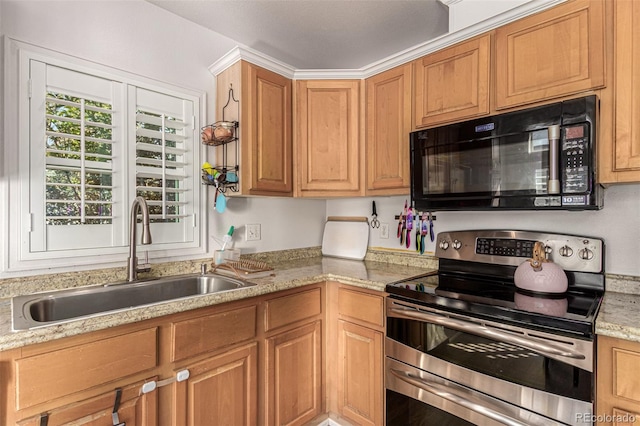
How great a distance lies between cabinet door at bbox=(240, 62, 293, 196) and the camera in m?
1.86

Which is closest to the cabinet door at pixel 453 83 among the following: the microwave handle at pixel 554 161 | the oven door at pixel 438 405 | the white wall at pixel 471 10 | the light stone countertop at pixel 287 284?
the white wall at pixel 471 10

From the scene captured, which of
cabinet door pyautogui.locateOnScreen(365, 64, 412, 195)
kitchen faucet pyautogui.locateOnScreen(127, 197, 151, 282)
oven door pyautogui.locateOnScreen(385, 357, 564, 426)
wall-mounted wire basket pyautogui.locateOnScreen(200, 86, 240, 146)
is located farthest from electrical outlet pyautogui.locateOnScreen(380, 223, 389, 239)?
kitchen faucet pyautogui.locateOnScreen(127, 197, 151, 282)

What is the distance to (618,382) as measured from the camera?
1012 mm

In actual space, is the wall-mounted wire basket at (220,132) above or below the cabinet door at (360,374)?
above

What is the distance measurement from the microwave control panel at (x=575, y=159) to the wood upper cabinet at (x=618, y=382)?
1.75ft

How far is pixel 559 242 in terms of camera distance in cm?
155

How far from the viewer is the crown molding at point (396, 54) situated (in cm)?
146

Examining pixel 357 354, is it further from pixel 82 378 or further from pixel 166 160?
pixel 166 160

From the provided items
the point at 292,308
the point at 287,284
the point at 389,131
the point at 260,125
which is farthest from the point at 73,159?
the point at 389,131

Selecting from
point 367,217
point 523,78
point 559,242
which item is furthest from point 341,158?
point 559,242

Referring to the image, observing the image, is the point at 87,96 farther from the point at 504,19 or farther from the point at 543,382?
the point at 543,382

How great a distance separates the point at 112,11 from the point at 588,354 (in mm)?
2510

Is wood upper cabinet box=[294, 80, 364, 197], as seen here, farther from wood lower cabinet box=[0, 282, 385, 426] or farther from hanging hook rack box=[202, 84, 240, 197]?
wood lower cabinet box=[0, 282, 385, 426]

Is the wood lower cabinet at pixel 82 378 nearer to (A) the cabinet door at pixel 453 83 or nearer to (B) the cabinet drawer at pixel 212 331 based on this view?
(B) the cabinet drawer at pixel 212 331
